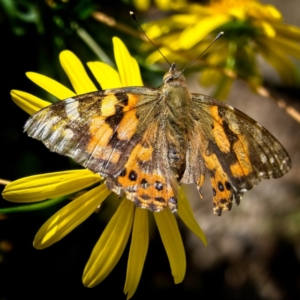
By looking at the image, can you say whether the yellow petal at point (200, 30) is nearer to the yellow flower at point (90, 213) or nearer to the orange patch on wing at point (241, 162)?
the yellow flower at point (90, 213)

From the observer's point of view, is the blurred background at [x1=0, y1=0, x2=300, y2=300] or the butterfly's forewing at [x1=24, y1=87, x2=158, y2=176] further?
the blurred background at [x1=0, y1=0, x2=300, y2=300]

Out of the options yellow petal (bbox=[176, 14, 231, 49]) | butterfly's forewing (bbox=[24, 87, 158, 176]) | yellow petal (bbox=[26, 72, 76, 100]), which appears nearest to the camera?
butterfly's forewing (bbox=[24, 87, 158, 176])

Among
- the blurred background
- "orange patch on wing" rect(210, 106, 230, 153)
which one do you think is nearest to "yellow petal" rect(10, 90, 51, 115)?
the blurred background

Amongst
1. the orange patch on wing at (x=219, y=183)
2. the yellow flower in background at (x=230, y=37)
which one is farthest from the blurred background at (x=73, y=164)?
the orange patch on wing at (x=219, y=183)

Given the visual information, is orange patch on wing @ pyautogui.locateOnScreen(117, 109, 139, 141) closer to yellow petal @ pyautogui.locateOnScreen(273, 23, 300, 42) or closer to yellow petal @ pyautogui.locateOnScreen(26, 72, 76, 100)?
yellow petal @ pyautogui.locateOnScreen(26, 72, 76, 100)

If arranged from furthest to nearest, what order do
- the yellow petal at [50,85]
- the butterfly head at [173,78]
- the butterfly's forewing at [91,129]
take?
the butterfly head at [173,78] < the yellow petal at [50,85] < the butterfly's forewing at [91,129]

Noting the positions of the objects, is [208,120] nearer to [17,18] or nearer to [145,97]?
[145,97]
